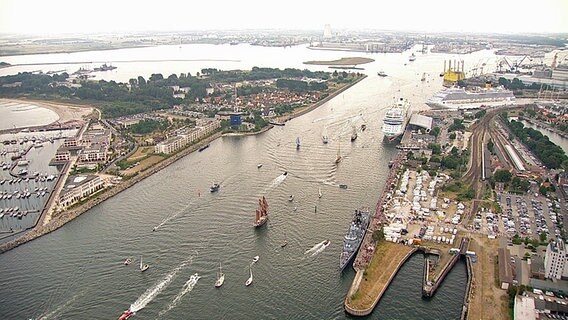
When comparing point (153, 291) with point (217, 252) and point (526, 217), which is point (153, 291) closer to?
point (217, 252)

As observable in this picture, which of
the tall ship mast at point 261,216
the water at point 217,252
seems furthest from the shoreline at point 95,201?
the tall ship mast at point 261,216

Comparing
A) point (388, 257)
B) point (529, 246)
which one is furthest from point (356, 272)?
point (529, 246)

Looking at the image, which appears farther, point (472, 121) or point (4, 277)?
point (472, 121)

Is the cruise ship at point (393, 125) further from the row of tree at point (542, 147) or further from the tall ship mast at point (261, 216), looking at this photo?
the tall ship mast at point (261, 216)

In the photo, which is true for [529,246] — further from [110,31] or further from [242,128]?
[110,31]

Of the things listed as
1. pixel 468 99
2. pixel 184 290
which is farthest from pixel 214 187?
pixel 468 99

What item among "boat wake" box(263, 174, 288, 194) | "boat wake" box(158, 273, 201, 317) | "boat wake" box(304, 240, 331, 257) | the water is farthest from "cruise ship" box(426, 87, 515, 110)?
"boat wake" box(158, 273, 201, 317)
